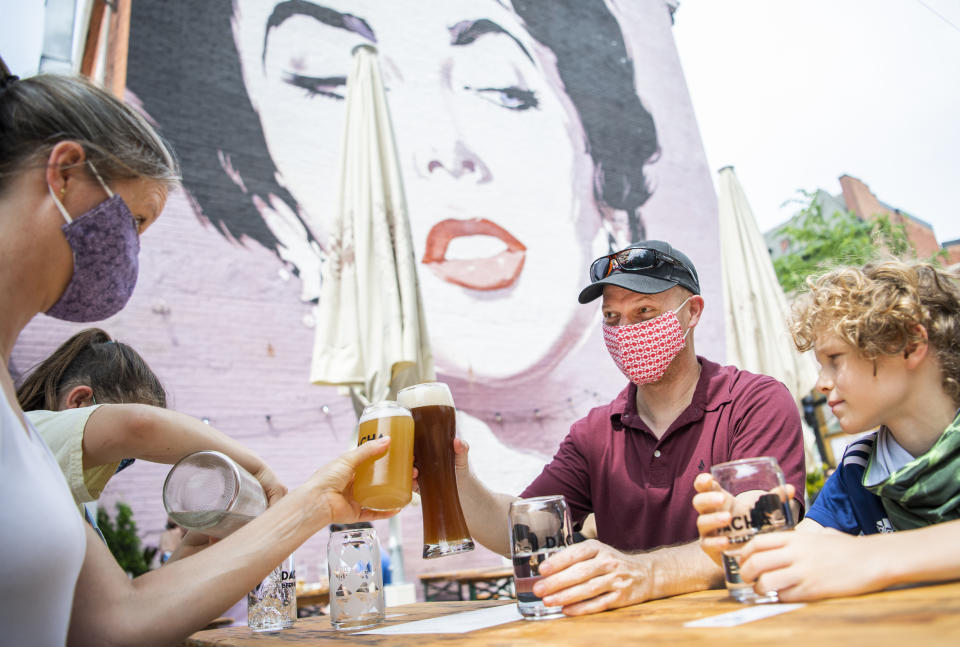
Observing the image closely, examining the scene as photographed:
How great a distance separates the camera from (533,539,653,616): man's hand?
1.16m

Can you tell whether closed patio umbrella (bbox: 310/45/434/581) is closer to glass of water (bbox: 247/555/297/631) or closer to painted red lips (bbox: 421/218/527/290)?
glass of water (bbox: 247/555/297/631)

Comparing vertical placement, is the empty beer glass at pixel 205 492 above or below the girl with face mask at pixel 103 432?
below

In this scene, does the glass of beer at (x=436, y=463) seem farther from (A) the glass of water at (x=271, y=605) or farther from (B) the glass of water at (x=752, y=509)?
(B) the glass of water at (x=752, y=509)

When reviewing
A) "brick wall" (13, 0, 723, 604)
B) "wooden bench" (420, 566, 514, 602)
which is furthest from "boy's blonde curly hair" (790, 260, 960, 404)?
"brick wall" (13, 0, 723, 604)

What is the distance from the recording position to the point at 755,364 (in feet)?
17.5

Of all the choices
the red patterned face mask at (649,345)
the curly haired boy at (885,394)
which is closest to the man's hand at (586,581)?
the curly haired boy at (885,394)

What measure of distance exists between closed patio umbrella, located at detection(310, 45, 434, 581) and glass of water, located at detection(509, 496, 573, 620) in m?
2.50

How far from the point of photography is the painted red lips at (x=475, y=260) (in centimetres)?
755

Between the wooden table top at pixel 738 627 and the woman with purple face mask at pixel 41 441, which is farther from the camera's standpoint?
the woman with purple face mask at pixel 41 441

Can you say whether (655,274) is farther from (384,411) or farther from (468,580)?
(468,580)

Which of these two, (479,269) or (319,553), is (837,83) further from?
(319,553)

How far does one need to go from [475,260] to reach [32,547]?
7034 millimetres

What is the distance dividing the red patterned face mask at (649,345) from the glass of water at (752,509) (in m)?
1.08

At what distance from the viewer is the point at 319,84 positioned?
730 centimetres
